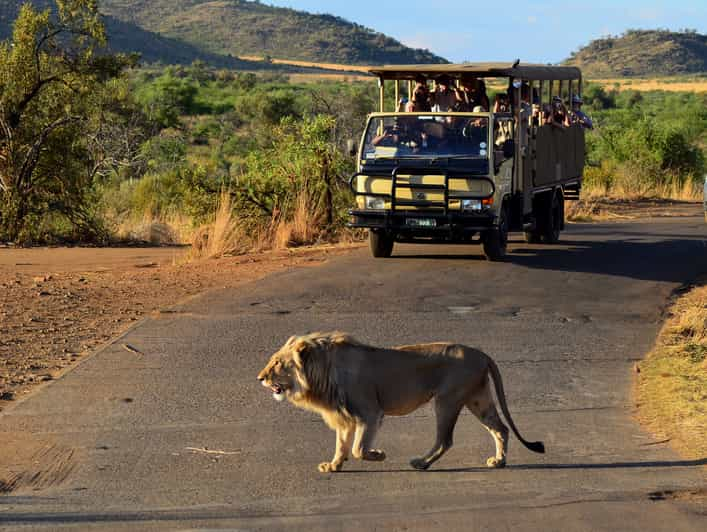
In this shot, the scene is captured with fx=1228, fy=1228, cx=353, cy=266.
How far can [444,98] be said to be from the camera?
62.2ft

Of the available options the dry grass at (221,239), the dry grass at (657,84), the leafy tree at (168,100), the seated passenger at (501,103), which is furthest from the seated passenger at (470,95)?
the dry grass at (657,84)

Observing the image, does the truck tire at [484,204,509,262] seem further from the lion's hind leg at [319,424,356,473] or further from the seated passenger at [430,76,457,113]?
the lion's hind leg at [319,424,356,473]

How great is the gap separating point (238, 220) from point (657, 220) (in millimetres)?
9932

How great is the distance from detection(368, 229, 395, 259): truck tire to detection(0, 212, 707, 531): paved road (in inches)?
71.3

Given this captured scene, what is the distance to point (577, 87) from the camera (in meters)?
23.3

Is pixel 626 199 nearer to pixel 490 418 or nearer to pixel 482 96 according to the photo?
pixel 482 96

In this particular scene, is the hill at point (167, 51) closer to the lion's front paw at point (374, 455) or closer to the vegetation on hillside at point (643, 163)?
the vegetation on hillside at point (643, 163)

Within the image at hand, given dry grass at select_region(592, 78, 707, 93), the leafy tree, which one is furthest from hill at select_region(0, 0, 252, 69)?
dry grass at select_region(592, 78, 707, 93)

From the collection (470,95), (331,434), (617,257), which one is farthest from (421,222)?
(331,434)

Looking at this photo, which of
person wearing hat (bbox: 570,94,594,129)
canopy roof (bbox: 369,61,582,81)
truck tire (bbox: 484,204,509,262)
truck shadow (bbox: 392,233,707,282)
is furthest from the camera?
person wearing hat (bbox: 570,94,594,129)

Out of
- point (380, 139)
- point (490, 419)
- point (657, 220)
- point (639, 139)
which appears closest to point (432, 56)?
point (639, 139)

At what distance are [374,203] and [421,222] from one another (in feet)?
2.49

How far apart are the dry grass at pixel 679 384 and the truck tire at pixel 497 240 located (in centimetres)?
362

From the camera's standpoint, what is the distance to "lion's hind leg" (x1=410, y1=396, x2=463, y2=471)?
752 cm
